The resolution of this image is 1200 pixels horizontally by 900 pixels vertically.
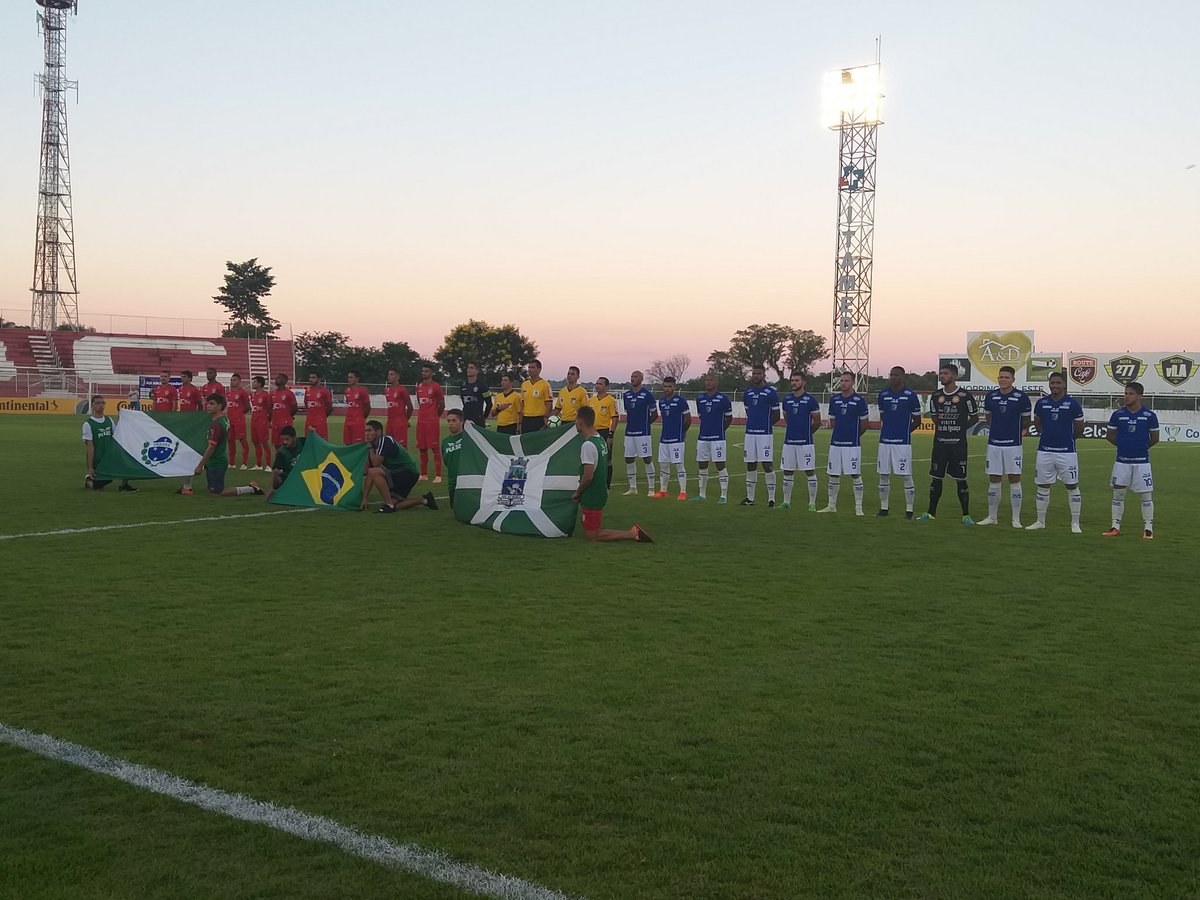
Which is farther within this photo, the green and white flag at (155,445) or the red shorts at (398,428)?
the red shorts at (398,428)

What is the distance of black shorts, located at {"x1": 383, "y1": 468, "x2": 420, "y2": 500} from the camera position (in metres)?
13.6

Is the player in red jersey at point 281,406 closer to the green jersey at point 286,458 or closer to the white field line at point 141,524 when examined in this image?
the green jersey at point 286,458

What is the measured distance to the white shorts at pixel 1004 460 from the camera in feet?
42.4

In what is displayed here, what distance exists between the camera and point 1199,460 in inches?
1113

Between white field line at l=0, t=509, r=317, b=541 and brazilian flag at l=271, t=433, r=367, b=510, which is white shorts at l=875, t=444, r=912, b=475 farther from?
white field line at l=0, t=509, r=317, b=541

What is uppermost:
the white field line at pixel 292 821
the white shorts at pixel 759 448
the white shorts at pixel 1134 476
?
the white shorts at pixel 759 448

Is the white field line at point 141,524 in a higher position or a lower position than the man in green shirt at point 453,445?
lower

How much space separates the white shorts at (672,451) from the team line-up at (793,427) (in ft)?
0.08

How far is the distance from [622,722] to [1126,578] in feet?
21.3

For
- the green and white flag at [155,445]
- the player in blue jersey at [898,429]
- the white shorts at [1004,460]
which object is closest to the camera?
the white shorts at [1004,460]

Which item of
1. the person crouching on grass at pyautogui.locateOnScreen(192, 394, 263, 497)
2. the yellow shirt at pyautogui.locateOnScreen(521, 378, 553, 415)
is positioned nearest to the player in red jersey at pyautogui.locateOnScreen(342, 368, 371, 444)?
the person crouching on grass at pyautogui.locateOnScreen(192, 394, 263, 497)

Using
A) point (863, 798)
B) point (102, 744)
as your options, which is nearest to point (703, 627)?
point (863, 798)

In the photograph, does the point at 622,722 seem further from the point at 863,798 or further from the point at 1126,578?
the point at 1126,578

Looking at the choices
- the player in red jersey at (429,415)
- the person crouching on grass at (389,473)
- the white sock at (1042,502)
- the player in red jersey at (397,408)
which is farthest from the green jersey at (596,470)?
the player in red jersey at (397,408)
